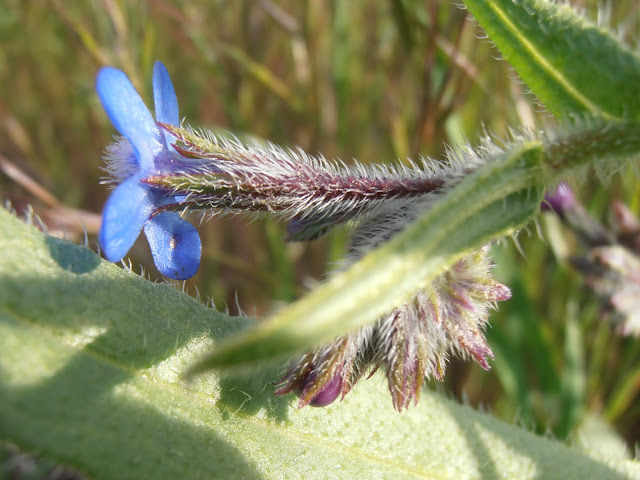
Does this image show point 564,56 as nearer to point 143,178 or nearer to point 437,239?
point 437,239

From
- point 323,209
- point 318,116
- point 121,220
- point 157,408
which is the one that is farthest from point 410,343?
point 318,116

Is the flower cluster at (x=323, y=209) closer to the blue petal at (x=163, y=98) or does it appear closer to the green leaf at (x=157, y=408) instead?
the blue petal at (x=163, y=98)

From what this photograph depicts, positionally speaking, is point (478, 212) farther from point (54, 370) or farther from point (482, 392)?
point (482, 392)

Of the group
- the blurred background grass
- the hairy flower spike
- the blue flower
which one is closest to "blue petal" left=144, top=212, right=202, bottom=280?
the blue flower

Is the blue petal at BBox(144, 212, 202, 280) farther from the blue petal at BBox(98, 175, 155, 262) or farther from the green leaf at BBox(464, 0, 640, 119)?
the green leaf at BBox(464, 0, 640, 119)

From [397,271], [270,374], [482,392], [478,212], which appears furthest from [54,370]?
[482,392]

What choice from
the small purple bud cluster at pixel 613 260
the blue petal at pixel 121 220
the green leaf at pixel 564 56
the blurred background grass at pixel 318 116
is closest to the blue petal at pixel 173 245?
the blue petal at pixel 121 220

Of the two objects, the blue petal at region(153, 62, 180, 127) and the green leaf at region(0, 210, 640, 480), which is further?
the blue petal at region(153, 62, 180, 127)
